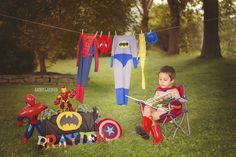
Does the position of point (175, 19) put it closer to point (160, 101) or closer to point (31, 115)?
point (160, 101)

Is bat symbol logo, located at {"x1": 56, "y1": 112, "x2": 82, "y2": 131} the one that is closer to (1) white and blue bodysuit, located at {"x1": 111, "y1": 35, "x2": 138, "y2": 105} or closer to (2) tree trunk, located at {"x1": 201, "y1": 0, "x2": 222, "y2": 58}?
(1) white and blue bodysuit, located at {"x1": 111, "y1": 35, "x2": 138, "y2": 105}

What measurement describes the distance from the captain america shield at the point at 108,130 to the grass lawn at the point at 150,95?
0.11 metres

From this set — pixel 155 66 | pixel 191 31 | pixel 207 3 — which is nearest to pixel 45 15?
pixel 155 66

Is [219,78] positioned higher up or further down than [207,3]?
further down

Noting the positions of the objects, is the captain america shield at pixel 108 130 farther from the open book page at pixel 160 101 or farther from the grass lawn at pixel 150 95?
the open book page at pixel 160 101

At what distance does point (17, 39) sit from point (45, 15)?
3.24 feet

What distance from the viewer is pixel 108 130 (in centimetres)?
581

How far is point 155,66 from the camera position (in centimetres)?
1048

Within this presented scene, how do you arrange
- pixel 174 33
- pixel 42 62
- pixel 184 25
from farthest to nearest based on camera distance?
1. pixel 184 25
2. pixel 174 33
3. pixel 42 62

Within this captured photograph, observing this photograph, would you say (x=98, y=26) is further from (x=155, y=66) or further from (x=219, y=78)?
(x=219, y=78)

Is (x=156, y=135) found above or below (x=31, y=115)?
below

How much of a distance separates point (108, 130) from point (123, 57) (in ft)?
4.46

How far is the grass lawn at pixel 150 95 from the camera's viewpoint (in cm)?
539

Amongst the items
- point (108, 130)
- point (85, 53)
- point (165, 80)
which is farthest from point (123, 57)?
point (108, 130)
